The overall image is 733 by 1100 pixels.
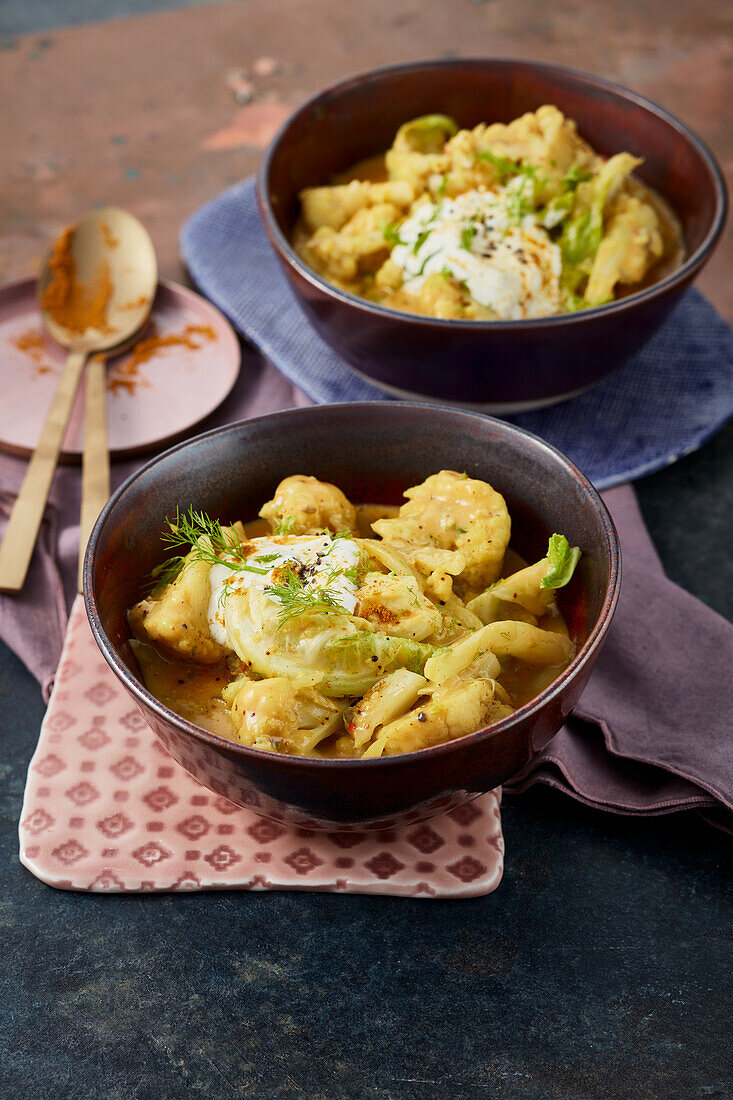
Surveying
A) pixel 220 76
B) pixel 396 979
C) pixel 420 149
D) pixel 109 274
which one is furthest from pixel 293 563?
pixel 220 76

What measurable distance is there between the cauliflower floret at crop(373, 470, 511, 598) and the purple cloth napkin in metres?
0.33

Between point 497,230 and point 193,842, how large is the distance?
5.15 feet

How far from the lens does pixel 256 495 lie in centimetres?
214

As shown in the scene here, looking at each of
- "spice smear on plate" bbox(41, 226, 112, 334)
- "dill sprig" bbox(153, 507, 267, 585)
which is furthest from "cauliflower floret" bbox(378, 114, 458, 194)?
"dill sprig" bbox(153, 507, 267, 585)

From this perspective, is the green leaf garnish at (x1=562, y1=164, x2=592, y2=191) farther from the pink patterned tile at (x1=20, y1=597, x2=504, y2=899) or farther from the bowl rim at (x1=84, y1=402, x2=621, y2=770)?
the pink patterned tile at (x1=20, y1=597, x2=504, y2=899)

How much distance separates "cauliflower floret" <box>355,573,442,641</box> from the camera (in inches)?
69.0

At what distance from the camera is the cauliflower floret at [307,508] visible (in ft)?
6.43

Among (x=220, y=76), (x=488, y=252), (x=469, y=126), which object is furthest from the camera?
Result: (x=220, y=76)

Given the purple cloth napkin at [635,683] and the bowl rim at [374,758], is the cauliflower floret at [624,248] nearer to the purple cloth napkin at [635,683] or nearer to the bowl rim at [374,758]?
the purple cloth napkin at [635,683]

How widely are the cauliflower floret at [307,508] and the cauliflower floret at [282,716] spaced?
36 cm

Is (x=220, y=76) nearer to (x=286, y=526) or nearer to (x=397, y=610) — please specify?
(x=286, y=526)

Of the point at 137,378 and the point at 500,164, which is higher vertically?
the point at 500,164

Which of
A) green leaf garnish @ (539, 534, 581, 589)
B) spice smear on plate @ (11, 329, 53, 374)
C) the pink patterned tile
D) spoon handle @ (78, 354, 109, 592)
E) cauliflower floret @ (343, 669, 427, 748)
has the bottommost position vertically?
spice smear on plate @ (11, 329, 53, 374)

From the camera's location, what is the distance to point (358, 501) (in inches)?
86.5
